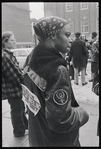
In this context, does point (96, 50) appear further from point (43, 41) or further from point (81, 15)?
point (81, 15)

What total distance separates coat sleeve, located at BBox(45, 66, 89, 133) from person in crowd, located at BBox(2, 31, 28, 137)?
170 centimetres

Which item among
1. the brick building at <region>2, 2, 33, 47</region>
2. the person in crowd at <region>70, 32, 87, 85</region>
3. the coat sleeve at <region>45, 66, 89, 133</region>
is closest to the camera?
the coat sleeve at <region>45, 66, 89, 133</region>

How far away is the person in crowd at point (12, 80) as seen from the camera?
8.89 ft

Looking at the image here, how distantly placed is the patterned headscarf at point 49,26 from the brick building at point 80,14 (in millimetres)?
28567

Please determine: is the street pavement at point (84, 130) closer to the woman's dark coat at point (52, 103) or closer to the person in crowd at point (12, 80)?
the person in crowd at point (12, 80)

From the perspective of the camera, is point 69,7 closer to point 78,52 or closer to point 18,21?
point 18,21

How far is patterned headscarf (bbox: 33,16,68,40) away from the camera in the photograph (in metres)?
1.23

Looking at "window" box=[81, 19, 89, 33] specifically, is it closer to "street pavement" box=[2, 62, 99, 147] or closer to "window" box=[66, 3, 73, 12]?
"window" box=[66, 3, 73, 12]

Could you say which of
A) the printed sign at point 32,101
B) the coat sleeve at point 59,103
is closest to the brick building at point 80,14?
the printed sign at point 32,101

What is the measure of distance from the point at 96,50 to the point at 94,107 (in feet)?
7.14

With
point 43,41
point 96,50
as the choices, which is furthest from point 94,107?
point 43,41

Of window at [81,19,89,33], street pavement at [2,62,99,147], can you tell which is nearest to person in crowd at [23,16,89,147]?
street pavement at [2,62,99,147]

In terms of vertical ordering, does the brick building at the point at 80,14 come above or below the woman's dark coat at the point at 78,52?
above

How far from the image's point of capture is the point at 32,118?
140 cm
